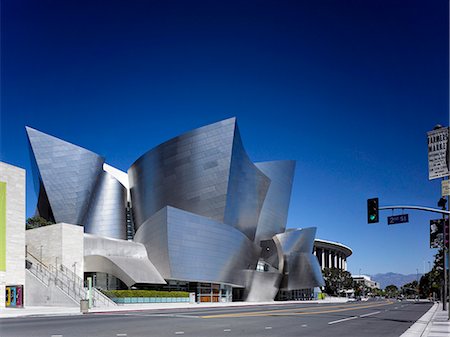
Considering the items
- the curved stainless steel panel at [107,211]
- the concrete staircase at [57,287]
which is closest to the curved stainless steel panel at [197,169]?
the curved stainless steel panel at [107,211]

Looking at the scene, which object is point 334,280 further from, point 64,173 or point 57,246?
point 57,246

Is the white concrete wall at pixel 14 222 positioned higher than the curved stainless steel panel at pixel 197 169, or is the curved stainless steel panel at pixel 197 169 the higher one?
the curved stainless steel panel at pixel 197 169

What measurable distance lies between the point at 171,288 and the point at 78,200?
18750mm

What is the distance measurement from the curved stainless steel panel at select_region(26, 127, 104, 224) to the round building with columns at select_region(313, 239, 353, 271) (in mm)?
99262

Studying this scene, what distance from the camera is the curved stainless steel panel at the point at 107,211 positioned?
74.6m

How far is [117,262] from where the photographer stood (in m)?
59.2

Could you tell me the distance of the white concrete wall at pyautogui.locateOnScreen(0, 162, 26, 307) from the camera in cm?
4212

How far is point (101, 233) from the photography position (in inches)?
2931

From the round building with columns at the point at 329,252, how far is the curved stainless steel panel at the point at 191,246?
9509 centimetres

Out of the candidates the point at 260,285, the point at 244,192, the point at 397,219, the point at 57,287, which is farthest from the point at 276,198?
the point at 397,219

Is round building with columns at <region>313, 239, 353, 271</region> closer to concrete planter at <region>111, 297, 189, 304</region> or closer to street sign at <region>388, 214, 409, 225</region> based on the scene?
concrete planter at <region>111, 297, 189, 304</region>

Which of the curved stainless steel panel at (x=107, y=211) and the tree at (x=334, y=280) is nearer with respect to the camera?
the curved stainless steel panel at (x=107, y=211)

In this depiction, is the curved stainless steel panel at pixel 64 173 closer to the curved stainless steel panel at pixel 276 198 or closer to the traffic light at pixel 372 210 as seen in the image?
the curved stainless steel panel at pixel 276 198

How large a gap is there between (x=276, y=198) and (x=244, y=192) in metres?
13.6
